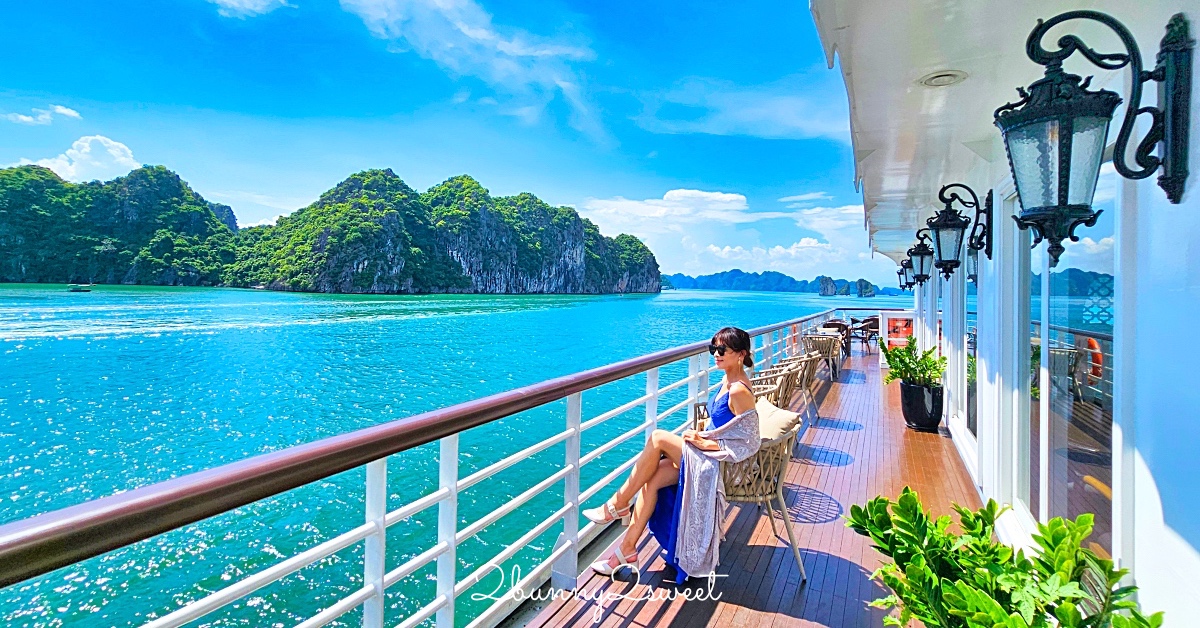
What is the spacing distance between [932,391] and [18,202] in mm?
67937

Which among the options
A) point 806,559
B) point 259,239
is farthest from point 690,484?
point 259,239

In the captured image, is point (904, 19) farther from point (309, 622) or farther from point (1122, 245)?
point (309, 622)

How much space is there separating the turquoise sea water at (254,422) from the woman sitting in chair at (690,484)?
1925mm

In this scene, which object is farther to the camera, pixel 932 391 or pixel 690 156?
pixel 690 156

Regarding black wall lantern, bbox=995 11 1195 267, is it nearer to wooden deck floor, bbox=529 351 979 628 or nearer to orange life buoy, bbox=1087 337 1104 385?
orange life buoy, bbox=1087 337 1104 385

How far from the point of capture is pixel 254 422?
12703 millimetres

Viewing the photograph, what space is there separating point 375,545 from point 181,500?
0.53m

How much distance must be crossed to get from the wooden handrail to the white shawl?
1.02 m

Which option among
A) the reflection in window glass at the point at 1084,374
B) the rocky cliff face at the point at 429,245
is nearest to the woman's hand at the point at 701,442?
the reflection in window glass at the point at 1084,374

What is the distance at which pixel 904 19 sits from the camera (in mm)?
1540

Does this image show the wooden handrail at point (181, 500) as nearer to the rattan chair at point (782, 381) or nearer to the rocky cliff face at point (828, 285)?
the rattan chair at point (782, 381)

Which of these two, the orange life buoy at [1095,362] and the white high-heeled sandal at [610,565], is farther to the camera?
the white high-heeled sandal at [610,565]

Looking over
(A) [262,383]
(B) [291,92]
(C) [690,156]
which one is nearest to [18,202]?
(B) [291,92]

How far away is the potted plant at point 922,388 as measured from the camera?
4.71 m
